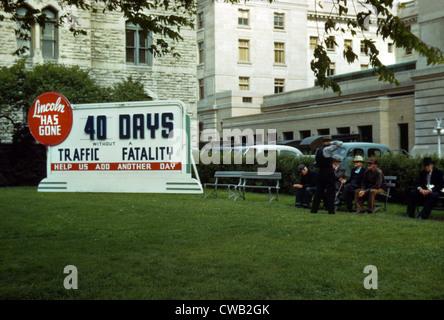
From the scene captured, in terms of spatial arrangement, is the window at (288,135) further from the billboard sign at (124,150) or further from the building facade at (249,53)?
the billboard sign at (124,150)

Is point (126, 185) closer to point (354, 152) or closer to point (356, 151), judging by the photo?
point (354, 152)

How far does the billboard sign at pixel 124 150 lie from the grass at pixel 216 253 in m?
3.49

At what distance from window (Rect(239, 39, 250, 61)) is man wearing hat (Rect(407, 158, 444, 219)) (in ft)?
175

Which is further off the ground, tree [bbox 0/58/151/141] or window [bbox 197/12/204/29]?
window [bbox 197/12/204/29]

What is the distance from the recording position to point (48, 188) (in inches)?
771

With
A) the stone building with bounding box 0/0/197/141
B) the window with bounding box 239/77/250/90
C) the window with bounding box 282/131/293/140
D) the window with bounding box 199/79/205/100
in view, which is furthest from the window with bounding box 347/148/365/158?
the window with bounding box 199/79/205/100

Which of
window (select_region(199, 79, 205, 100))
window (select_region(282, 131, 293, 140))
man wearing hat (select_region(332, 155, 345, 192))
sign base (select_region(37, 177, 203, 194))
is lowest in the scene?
sign base (select_region(37, 177, 203, 194))

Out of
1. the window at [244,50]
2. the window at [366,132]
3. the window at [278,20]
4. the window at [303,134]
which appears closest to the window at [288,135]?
the window at [303,134]

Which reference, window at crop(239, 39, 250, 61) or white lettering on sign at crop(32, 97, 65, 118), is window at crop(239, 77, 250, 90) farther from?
white lettering on sign at crop(32, 97, 65, 118)

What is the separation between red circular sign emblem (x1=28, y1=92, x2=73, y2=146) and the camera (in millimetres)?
18375

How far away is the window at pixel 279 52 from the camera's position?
221ft

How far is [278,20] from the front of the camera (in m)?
67.0

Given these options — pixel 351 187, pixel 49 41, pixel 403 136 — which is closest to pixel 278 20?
pixel 403 136
